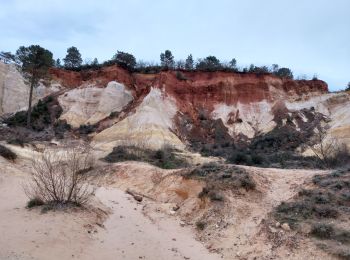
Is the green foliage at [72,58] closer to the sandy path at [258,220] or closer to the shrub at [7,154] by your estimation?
the shrub at [7,154]

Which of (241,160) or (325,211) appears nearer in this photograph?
(325,211)

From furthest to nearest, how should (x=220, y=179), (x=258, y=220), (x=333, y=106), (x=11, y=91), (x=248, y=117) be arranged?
(x=11, y=91)
(x=248, y=117)
(x=333, y=106)
(x=220, y=179)
(x=258, y=220)

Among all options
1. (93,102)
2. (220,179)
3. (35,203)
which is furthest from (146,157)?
(93,102)

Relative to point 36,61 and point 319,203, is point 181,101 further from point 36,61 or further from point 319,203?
point 319,203

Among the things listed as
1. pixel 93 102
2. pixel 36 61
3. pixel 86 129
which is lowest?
pixel 86 129

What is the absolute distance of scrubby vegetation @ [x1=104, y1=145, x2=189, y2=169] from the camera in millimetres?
30188

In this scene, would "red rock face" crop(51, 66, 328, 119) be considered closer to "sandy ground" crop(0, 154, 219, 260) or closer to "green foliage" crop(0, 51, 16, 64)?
"green foliage" crop(0, 51, 16, 64)

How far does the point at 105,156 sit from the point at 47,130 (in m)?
17.8

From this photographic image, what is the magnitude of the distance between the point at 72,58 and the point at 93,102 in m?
22.6

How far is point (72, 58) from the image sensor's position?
75.7 metres

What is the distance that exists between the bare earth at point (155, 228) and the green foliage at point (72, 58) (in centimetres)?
5930

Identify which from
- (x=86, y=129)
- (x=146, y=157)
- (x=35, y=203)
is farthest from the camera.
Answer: (x=86, y=129)

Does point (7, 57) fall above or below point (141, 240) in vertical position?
above

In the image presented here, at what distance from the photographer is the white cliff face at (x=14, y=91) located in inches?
2259
